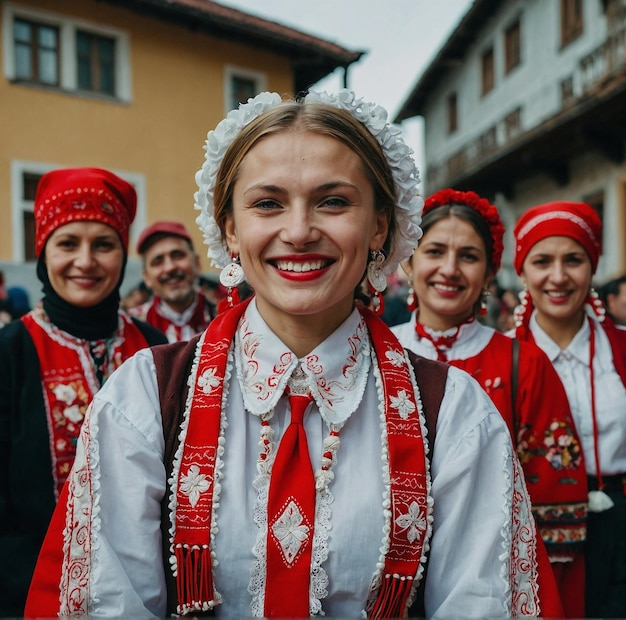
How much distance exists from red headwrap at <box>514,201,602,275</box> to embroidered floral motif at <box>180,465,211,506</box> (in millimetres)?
2126

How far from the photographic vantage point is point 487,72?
20219 millimetres

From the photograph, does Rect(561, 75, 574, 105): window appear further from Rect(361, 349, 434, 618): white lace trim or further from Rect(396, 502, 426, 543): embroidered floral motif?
Rect(396, 502, 426, 543): embroidered floral motif

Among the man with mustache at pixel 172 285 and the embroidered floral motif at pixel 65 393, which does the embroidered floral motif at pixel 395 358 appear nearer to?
the embroidered floral motif at pixel 65 393

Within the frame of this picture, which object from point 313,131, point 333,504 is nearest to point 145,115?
point 313,131

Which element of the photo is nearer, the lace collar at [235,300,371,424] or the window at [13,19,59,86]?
the lace collar at [235,300,371,424]

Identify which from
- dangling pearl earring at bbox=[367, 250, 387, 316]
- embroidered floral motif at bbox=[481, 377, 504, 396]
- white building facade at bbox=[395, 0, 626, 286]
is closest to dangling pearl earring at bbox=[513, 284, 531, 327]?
embroidered floral motif at bbox=[481, 377, 504, 396]

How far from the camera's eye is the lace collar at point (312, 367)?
1899 mm

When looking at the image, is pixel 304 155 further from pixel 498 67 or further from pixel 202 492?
pixel 498 67

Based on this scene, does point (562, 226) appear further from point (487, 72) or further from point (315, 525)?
point (487, 72)

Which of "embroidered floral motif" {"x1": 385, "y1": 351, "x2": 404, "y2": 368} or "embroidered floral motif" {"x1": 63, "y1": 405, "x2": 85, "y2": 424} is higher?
"embroidered floral motif" {"x1": 385, "y1": 351, "x2": 404, "y2": 368}

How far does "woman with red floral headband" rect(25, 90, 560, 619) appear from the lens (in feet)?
5.73

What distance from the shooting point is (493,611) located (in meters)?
1.75

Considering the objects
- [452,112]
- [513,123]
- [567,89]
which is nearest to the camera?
[567,89]

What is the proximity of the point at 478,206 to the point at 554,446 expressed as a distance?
1059 millimetres
